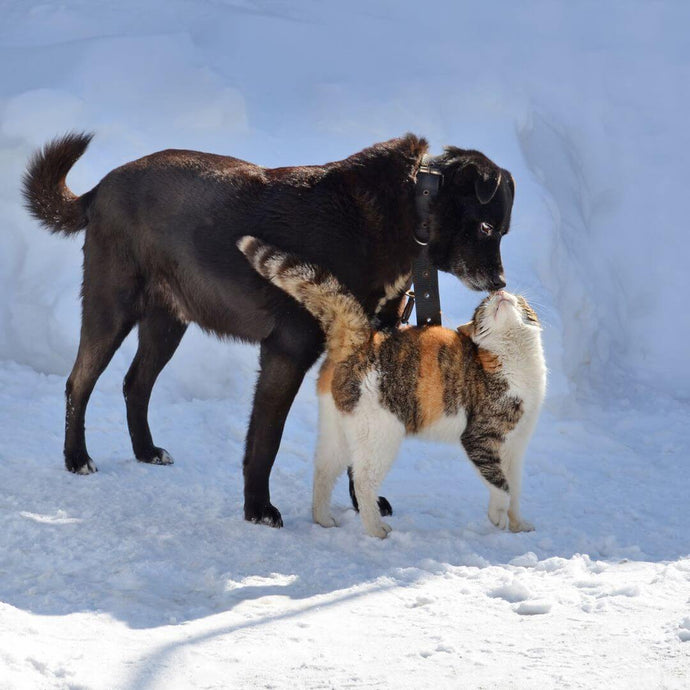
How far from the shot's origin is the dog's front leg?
4371 mm

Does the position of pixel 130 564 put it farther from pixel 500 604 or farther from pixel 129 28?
pixel 129 28

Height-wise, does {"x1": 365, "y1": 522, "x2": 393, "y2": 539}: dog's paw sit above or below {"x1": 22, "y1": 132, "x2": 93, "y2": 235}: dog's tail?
below

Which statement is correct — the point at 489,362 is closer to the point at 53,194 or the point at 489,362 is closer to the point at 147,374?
the point at 147,374

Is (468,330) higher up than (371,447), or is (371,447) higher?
(468,330)

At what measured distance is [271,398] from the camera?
4.41 meters

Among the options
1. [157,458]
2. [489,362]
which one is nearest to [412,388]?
[489,362]

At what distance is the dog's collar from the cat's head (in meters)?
0.41

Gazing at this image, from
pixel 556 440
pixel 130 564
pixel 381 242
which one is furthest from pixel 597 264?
pixel 130 564

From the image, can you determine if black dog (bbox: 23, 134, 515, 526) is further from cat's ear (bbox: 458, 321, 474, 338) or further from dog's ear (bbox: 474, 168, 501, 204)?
cat's ear (bbox: 458, 321, 474, 338)

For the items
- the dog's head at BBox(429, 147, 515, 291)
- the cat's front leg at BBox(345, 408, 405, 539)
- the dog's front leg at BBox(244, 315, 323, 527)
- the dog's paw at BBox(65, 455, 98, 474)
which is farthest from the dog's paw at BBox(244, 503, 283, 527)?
the dog's head at BBox(429, 147, 515, 291)

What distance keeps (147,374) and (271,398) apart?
1163 millimetres

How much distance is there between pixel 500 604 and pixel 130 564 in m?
1.38

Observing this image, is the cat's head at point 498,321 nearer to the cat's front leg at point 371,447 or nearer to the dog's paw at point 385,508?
the cat's front leg at point 371,447

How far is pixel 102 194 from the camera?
4871 mm
